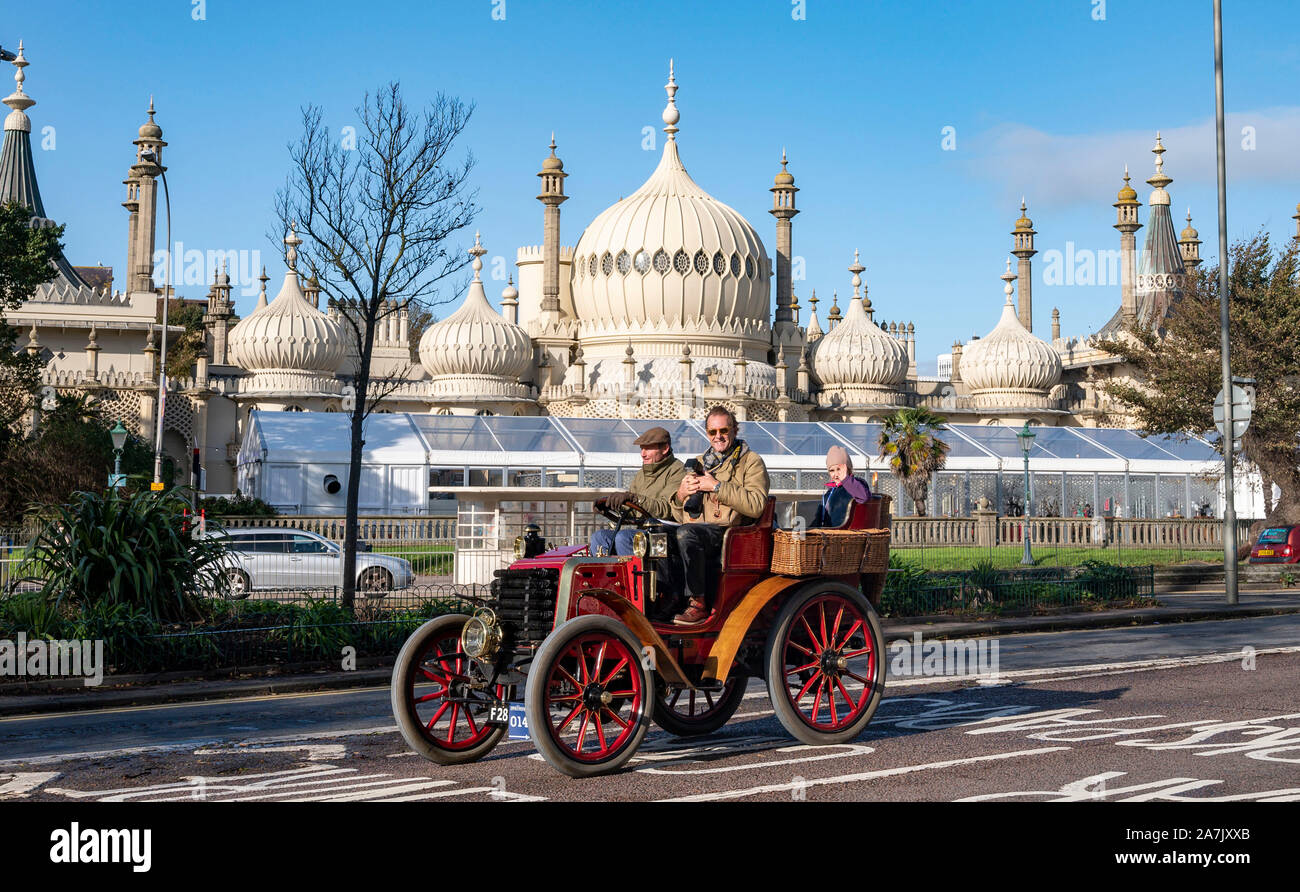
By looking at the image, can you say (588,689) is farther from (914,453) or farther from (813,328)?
(813,328)

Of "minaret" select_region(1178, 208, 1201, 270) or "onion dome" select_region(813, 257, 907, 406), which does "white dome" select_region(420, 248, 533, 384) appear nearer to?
"onion dome" select_region(813, 257, 907, 406)

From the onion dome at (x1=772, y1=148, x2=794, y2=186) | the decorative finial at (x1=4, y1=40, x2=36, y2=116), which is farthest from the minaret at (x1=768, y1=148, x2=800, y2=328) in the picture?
the decorative finial at (x1=4, y1=40, x2=36, y2=116)

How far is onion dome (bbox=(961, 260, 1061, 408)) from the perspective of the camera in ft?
227

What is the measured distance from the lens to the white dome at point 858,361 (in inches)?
2616


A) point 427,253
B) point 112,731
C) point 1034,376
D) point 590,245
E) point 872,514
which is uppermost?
point 590,245

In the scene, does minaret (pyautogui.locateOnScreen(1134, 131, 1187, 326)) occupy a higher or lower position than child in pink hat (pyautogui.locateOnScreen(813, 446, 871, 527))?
higher

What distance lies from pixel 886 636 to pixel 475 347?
1750 inches

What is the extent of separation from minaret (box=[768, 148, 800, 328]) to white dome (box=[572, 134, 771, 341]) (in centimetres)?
685

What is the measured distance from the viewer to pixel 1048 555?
3294 centimetres

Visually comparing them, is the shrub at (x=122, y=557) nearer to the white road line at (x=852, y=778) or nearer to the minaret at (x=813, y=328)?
the white road line at (x=852, y=778)

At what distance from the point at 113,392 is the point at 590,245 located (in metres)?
21.5

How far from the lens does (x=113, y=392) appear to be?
5591cm

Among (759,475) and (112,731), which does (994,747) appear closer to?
(759,475)
